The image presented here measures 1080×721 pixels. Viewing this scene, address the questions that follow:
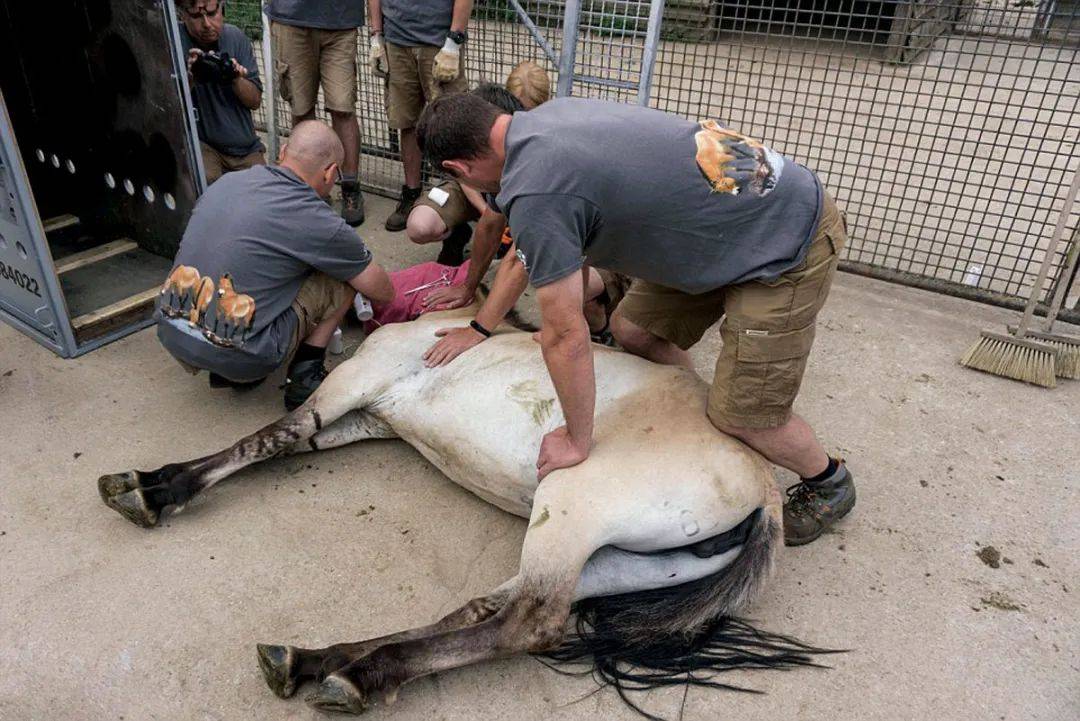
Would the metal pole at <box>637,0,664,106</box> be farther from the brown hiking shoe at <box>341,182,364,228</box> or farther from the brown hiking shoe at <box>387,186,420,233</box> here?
the brown hiking shoe at <box>341,182,364,228</box>

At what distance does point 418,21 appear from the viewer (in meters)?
4.12

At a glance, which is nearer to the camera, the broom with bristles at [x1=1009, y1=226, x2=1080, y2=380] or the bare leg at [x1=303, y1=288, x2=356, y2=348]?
the bare leg at [x1=303, y1=288, x2=356, y2=348]

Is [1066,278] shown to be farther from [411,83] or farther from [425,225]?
[411,83]

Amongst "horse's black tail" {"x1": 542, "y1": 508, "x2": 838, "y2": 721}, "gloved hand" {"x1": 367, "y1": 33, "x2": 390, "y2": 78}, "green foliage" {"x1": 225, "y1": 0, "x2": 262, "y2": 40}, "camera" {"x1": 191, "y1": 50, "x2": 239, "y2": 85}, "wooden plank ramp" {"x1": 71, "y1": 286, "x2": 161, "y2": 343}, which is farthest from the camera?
"green foliage" {"x1": 225, "y1": 0, "x2": 262, "y2": 40}

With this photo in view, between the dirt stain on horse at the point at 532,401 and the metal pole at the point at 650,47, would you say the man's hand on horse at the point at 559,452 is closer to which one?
Answer: the dirt stain on horse at the point at 532,401

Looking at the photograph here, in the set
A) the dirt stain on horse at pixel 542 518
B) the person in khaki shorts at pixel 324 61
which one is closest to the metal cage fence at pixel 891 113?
the person in khaki shorts at pixel 324 61

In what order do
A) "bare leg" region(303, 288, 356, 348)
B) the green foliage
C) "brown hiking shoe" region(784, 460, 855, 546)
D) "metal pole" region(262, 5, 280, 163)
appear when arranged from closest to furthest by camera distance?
"brown hiking shoe" region(784, 460, 855, 546) → "bare leg" region(303, 288, 356, 348) → "metal pole" region(262, 5, 280, 163) → the green foliage

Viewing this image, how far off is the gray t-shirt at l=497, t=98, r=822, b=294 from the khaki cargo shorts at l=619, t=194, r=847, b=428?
6 cm

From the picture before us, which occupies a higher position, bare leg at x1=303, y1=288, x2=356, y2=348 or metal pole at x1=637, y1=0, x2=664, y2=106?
metal pole at x1=637, y1=0, x2=664, y2=106

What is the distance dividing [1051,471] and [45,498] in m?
3.35

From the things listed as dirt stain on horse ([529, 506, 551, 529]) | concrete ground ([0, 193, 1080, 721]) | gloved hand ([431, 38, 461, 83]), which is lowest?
concrete ground ([0, 193, 1080, 721])

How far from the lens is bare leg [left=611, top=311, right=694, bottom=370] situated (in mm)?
2656

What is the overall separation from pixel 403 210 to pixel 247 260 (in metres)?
1.95

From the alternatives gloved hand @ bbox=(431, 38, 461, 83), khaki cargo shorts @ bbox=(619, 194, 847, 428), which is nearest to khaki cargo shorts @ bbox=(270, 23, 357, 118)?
gloved hand @ bbox=(431, 38, 461, 83)
